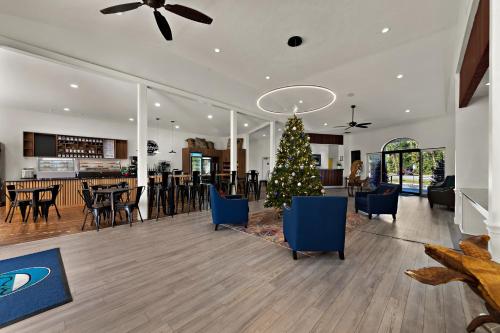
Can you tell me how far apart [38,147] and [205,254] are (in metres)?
8.17

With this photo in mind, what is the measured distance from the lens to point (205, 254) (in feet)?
9.45

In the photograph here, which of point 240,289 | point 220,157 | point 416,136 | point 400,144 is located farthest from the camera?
point 220,157

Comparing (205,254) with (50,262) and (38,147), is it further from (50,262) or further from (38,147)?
(38,147)

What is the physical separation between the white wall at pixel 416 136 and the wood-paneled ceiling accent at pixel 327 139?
0.42m

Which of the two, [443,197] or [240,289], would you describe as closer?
[240,289]

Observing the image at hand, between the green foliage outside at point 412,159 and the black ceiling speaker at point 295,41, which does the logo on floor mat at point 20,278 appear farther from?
the green foliage outside at point 412,159

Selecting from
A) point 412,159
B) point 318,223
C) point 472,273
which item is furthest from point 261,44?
point 412,159

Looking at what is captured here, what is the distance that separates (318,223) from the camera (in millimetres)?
2678

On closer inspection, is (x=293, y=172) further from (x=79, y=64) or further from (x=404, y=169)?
(x=404, y=169)

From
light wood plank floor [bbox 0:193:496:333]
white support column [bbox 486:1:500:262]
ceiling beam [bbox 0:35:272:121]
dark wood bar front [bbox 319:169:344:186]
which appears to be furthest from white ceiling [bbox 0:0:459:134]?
dark wood bar front [bbox 319:169:344:186]

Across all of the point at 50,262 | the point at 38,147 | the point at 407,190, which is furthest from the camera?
the point at 407,190

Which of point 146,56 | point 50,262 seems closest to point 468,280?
point 50,262

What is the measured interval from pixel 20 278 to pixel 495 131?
4907mm

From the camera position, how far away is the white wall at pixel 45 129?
650 cm
